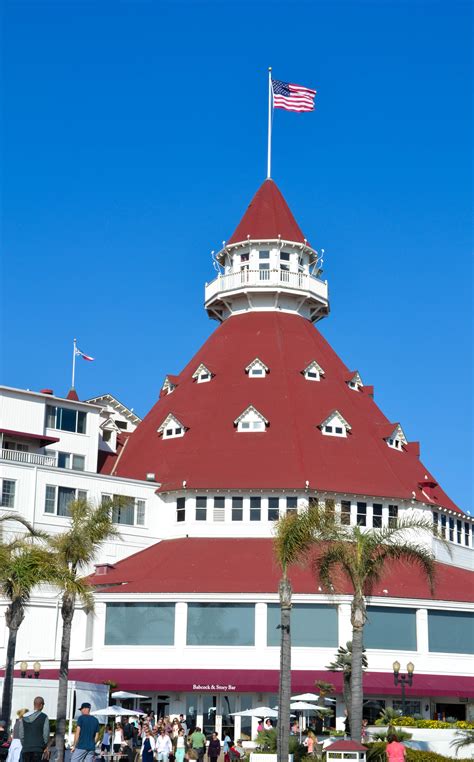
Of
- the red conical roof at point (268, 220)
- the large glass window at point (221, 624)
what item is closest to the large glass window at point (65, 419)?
the large glass window at point (221, 624)

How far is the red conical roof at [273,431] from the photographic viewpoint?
69.0 meters

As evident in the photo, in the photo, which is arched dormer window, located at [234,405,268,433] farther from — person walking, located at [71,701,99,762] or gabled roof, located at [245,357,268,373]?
person walking, located at [71,701,99,762]

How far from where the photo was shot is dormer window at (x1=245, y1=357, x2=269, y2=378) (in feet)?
247

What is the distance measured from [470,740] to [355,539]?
8145 mm

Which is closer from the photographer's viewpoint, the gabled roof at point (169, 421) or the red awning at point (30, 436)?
the red awning at point (30, 436)

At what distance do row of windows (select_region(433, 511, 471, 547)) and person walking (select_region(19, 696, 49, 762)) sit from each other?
52.4 meters

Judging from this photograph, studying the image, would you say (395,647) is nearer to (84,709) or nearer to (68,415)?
(68,415)

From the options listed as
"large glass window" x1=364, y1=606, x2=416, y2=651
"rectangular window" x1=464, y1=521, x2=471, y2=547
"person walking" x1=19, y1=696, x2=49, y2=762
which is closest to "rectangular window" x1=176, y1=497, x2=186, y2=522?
"large glass window" x1=364, y1=606, x2=416, y2=651

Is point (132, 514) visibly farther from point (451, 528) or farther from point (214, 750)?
point (214, 750)

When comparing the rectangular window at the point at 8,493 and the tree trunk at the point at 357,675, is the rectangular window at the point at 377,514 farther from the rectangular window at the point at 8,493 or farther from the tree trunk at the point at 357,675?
the tree trunk at the point at 357,675

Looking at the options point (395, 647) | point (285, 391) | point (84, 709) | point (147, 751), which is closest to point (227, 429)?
point (285, 391)

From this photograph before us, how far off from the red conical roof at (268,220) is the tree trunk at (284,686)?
46.9m

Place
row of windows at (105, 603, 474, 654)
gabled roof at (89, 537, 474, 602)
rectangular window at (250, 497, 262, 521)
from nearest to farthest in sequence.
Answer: row of windows at (105, 603, 474, 654), gabled roof at (89, 537, 474, 602), rectangular window at (250, 497, 262, 521)

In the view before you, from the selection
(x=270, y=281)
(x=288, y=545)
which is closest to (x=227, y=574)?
(x=288, y=545)
